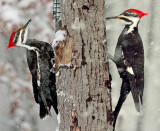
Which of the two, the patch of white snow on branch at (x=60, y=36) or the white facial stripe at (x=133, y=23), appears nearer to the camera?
the patch of white snow on branch at (x=60, y=36)

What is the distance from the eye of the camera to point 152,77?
2211 millimetres

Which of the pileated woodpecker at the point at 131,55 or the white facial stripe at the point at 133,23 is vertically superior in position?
the white facial stripe at the point at 133,23

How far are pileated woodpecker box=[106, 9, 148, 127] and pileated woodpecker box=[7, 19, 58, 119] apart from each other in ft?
1.55

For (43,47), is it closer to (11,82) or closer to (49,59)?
(49,59)

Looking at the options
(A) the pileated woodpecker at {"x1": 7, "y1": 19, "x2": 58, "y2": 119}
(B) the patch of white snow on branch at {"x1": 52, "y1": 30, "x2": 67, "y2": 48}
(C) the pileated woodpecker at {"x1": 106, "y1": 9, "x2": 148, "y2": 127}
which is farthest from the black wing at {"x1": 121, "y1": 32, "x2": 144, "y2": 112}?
(A) the pileated woodpecker at {"x1": 7, "y1": 19, "x2": 58, "y2": 119}

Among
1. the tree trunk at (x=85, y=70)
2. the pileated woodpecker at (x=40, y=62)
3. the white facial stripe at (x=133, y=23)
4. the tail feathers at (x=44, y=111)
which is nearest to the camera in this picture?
the tree trunk at (x=85, y=70)

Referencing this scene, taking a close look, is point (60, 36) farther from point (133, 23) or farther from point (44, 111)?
point (44, 111)

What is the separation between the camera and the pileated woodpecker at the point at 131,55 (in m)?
2.09

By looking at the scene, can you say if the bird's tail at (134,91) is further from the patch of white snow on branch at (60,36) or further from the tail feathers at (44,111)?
the tail feathers at (44,111)

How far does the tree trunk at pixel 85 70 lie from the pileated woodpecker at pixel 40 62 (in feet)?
1.18

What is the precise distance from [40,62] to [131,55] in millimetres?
653

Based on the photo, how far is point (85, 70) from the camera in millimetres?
1901

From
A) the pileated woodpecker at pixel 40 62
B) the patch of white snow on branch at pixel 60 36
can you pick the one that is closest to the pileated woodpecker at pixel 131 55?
the patch of white snow on branch at pixel 60 36

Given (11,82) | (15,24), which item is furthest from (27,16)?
(11,82)
